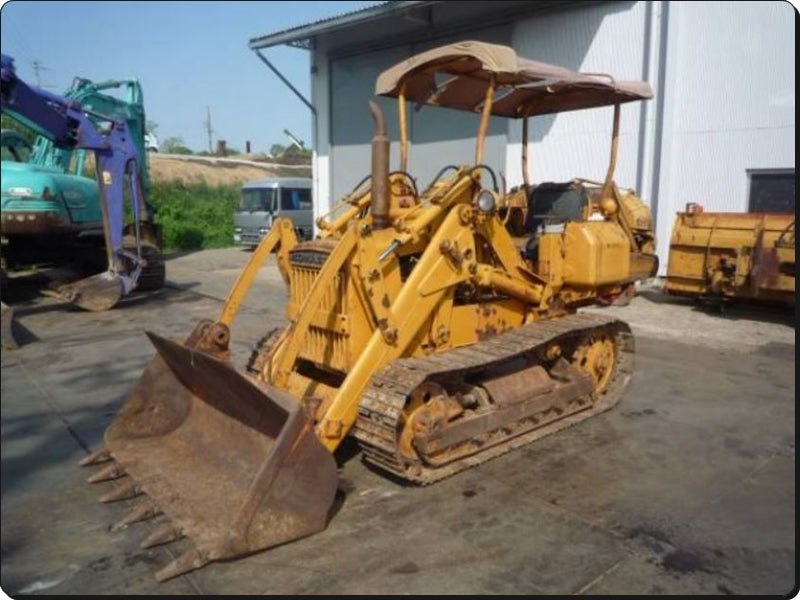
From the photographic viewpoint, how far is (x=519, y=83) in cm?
489

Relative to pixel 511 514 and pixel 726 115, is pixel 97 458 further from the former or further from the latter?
pixel 726 115

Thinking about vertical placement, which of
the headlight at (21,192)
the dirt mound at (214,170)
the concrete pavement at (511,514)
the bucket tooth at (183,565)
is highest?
the dirt mound at (214,170)

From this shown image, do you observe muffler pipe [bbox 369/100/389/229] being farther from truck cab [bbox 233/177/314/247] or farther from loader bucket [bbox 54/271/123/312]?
truck cab [bbox 233/177/314/247]

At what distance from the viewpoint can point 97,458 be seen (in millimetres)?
4137

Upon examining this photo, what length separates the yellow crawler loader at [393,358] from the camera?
11.0ft

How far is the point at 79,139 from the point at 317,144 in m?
9.28

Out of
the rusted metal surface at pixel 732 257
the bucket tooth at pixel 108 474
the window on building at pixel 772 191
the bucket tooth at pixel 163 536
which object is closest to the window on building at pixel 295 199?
the rusted metal surface at pixel 732 257

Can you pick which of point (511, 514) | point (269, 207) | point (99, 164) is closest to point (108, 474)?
point (511, 514)

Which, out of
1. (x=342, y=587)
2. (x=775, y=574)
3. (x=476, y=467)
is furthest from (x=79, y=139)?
(x=775, y=574)

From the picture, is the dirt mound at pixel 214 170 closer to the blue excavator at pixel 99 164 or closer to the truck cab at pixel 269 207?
the truck cab at pixel 269 207

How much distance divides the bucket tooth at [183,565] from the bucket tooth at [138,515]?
47 centimetres

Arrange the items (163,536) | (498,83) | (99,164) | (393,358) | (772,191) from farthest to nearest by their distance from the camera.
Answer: (772,191)
(99,164)
(498,83)
(393,358)
(163,536)

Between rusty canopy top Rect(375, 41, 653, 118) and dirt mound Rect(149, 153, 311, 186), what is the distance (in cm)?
3001

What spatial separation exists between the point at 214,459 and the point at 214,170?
36.0 m
